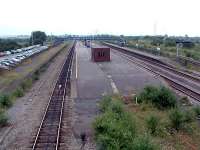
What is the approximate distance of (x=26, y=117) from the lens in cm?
2095

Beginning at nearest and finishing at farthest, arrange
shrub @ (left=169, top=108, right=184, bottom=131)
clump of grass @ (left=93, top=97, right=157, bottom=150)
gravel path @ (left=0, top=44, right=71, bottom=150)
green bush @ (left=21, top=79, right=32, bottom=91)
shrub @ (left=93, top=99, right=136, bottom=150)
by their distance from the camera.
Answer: clump of grass @ (left=93, top=97, right=157, bottom=150) → shrub @ (left=93, top=99, right=136, bottom=150) → gravel path @ (left=0, top=44, right=71, bottom=150) → shrub @ (left=169, top=108, right=184, bottom=131) → green bush @ (left=21, top=79, right=32, bottom=91)

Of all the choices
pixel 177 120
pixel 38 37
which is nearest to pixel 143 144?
pixel 177 120

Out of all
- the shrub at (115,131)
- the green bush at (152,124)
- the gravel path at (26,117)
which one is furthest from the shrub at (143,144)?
the gravel path at (26,117)

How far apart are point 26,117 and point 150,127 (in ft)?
24.3

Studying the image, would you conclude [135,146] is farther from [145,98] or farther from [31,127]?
[145,98]

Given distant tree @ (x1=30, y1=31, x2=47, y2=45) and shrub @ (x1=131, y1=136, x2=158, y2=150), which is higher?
distant tree @ (x1=30, y1=31, x2=47, y2=45)

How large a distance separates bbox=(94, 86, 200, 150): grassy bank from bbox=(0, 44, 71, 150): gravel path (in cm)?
326

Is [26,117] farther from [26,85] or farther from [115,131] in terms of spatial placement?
[26,85]

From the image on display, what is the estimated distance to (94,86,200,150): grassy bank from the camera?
45.0ft

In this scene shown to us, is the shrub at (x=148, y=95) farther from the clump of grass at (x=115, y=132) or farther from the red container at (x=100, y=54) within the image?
the red container at (x=100, y=54)

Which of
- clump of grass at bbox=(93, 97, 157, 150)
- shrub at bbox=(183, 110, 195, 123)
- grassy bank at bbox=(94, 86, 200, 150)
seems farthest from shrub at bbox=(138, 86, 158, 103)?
clump of grass at bbox=(93, 97, 157, 150)

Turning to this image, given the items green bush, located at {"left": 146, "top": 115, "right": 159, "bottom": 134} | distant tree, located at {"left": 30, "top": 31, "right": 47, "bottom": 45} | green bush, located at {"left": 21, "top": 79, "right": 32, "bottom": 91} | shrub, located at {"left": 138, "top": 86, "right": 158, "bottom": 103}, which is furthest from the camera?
distant tree, located at {"left": 30, "top": 31, "right": 47, "bottom": 45}

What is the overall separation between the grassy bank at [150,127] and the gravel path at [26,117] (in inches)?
129

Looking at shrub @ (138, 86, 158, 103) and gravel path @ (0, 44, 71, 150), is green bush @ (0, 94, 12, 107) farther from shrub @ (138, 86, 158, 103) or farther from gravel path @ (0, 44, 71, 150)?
shrub @ (138, 86, 158, 103)
